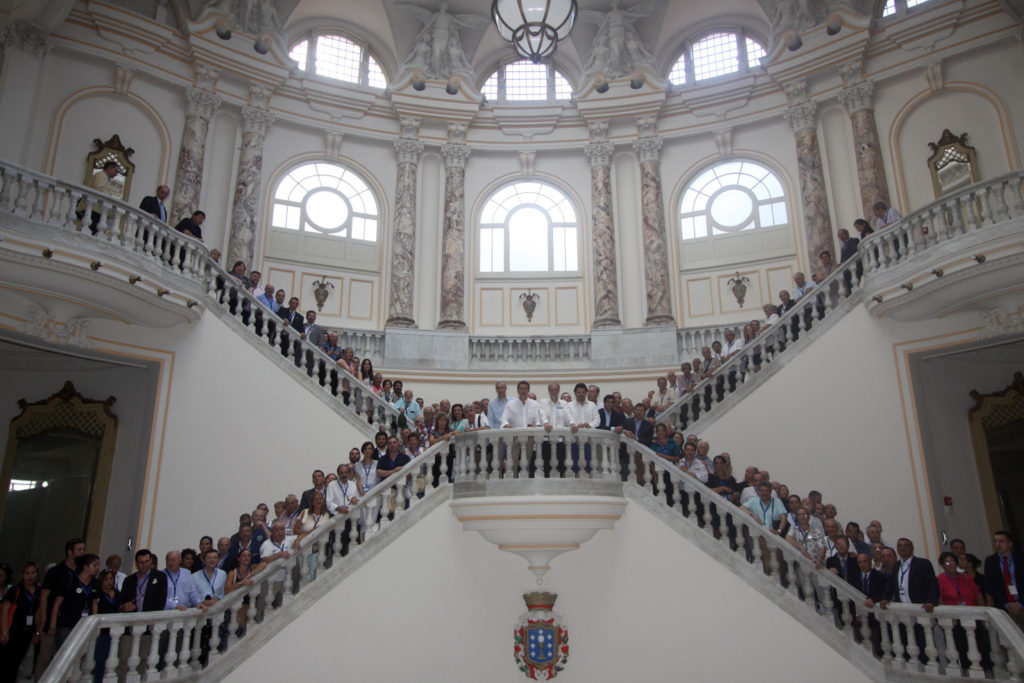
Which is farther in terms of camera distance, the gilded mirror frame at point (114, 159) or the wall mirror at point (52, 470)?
the gilded mirror frame at point (114, 159)

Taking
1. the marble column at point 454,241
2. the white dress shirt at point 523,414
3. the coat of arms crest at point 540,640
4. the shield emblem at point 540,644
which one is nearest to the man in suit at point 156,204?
the white dress shirt at point 523,414

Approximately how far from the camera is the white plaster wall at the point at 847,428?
380 inches

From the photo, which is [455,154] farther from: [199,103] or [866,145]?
[866,145]

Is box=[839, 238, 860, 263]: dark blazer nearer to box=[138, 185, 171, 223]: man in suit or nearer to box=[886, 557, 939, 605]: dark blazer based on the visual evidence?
box=[886, 557, 939, 605]: dark blazer

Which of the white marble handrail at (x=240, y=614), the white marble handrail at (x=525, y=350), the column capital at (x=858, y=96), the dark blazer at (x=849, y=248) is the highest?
the column capital at (x=858, y=96)

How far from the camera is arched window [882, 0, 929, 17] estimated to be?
576 inches

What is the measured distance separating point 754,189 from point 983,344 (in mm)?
7006

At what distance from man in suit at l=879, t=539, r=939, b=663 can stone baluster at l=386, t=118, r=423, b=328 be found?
9868mm

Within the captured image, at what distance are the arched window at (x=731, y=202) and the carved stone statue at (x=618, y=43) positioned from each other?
2.91m

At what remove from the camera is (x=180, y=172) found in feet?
46.6

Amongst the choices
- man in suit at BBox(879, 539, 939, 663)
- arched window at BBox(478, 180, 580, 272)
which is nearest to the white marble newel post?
arched window at BBox(478, 180, 580, 272)

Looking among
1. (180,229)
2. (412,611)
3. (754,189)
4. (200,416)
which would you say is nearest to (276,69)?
(180,229)

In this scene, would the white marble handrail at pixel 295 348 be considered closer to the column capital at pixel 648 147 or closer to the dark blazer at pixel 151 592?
the dark blazer at pixel 151 592

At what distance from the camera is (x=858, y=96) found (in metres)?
14.6
